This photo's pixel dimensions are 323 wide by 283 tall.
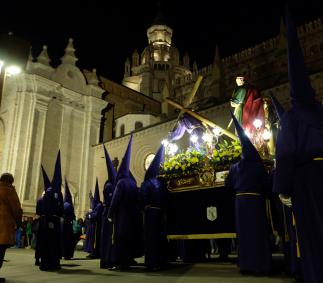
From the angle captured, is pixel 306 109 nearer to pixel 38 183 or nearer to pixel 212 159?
pixel 212 159

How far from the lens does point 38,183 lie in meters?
21.0

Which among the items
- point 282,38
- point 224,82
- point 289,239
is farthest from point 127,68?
point 289,239

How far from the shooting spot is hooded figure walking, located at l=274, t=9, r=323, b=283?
2.65m

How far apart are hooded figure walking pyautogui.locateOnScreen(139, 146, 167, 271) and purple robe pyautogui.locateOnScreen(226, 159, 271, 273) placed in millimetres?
1610

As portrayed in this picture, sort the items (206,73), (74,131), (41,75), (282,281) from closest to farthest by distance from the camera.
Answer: (282,281) → (41,75) → (74,131) → (206,73)

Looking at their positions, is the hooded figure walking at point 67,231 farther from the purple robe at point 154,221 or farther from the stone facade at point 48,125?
the stone facade at point 48,125

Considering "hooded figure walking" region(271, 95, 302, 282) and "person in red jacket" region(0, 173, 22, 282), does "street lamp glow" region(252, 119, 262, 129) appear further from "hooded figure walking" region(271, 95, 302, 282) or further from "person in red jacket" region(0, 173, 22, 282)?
"person in red jacket" region(0, 173, 22, 282)

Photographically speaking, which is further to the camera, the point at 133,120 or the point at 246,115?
the point at 133,120

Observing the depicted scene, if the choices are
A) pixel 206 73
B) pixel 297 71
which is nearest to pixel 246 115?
pixel 297 71

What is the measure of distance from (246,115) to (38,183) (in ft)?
56.1

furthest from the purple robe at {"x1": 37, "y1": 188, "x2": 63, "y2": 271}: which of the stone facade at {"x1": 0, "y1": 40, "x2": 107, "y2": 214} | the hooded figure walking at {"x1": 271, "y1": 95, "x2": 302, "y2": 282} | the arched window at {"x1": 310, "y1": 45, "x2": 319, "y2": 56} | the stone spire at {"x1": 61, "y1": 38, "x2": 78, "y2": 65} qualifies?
the arched window at {"x1": 310, "y1": 45, "x2": 319, "y2": 56}

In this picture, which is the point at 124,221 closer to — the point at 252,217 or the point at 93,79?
the point at 252,217

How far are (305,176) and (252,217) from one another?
8.76ft

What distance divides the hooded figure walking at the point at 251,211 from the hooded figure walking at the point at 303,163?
232 cm
